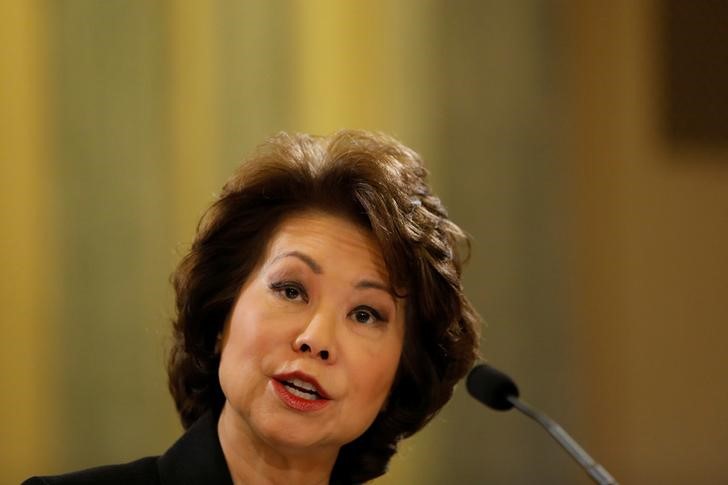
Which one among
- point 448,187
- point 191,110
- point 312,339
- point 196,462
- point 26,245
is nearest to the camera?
point 312,339

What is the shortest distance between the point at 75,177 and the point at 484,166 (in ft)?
4.58

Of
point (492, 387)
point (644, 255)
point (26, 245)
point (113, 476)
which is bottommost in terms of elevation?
point (644, 255)

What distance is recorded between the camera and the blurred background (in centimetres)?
332

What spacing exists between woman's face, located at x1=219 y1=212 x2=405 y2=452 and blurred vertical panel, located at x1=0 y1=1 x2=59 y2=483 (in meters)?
1.54

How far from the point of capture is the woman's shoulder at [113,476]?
6.02 ft

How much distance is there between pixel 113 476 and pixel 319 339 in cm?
45

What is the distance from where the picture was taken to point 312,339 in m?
1.78

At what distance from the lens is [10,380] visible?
10.6ft

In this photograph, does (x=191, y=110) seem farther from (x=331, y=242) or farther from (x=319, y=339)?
(x=319, y=339)

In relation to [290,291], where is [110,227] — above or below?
below

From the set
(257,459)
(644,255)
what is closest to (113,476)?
(257,459)

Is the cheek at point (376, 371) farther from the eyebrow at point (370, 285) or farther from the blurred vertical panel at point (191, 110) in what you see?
the blurred vertical panel at point (191, 110)

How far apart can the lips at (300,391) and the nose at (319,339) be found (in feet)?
0.14

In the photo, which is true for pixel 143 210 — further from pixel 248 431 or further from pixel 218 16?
pixel 248 431
